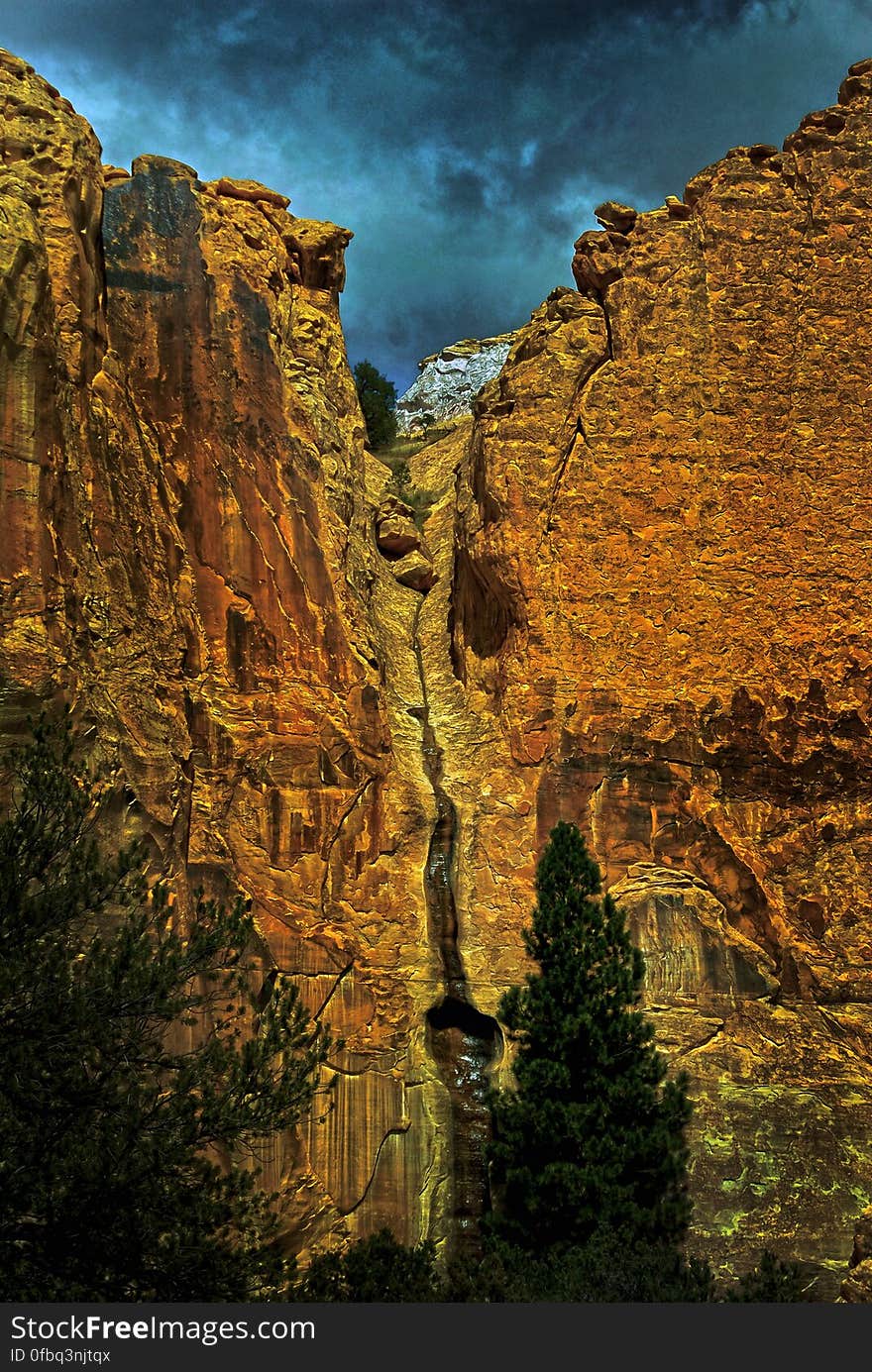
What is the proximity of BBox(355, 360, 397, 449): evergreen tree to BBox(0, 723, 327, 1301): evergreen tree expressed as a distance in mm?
30043

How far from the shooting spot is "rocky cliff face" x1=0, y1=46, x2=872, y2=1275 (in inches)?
806

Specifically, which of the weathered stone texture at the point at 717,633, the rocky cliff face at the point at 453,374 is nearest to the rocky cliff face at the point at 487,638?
the weathered stone texture at the point at 717,633

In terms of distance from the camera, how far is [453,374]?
63656 mm

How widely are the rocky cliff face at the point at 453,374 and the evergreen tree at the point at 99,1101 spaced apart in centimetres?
4785

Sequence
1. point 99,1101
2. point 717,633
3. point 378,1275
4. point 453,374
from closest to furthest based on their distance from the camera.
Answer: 1. point 99,1101
2. point 378,1275
3. point 717,633
4. point 453,374

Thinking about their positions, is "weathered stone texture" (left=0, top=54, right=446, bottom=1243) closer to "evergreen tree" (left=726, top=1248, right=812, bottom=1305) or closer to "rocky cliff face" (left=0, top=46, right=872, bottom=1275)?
"rocky cliff face" (left=0, top=46, right=872, bottom=1275)

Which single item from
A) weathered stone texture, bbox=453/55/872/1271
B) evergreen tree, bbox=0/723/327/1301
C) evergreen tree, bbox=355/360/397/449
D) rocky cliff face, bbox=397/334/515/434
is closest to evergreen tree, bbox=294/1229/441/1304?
evergreen tree, bbox=0/723/327/1301

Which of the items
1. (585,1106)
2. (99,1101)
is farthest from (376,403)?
(99,1101)

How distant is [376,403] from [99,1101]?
35.0m

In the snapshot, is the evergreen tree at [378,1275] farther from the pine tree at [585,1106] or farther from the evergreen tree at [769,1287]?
the evergreen tree at [769,1287]

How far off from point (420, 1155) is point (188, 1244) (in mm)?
9231

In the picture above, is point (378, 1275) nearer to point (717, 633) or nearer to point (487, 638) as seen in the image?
point (717, 633)

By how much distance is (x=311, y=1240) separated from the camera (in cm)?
1955

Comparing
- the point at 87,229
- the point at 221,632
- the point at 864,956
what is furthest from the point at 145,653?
the point at 864,956
